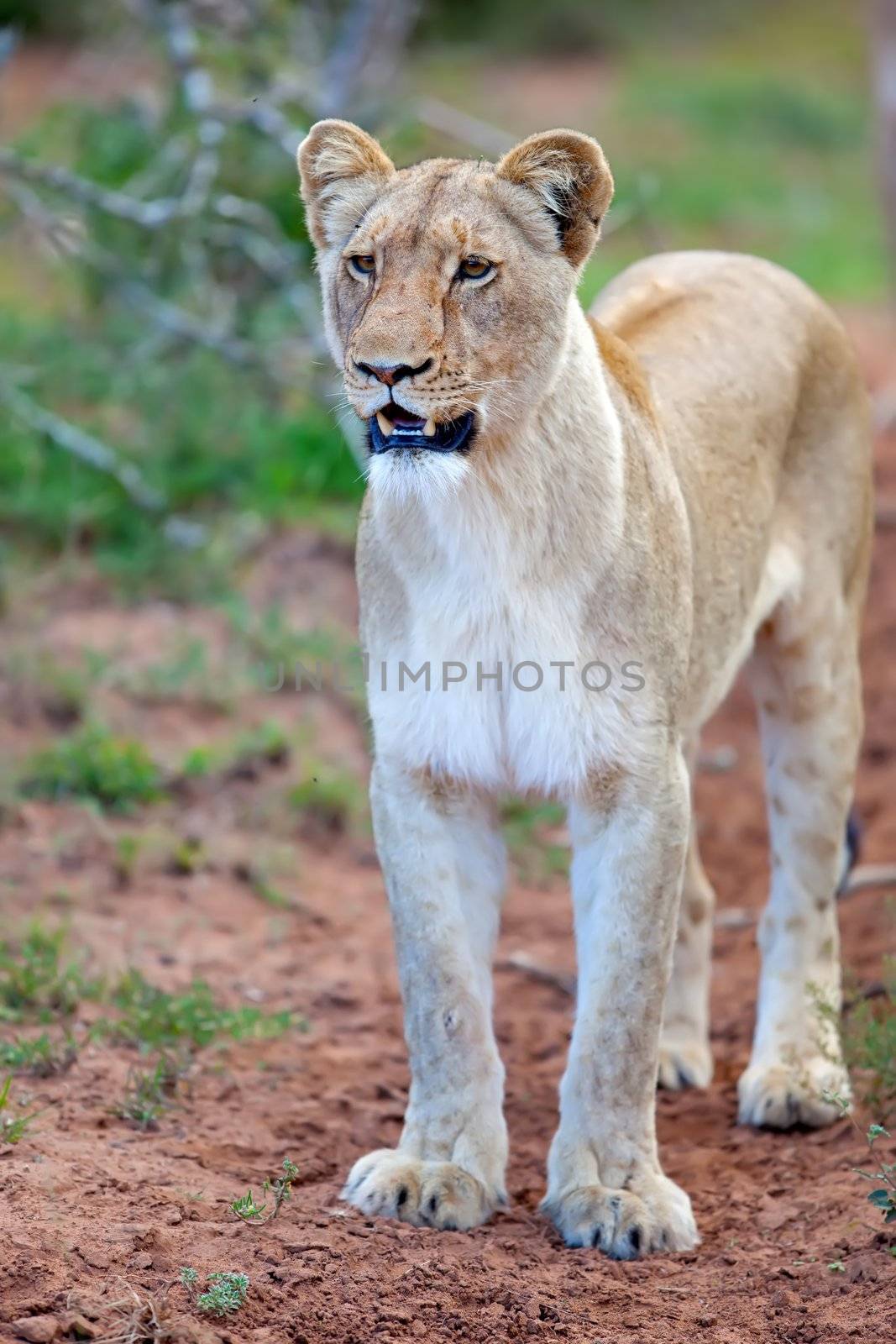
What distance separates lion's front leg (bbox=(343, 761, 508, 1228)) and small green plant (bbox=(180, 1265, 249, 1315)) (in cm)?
46

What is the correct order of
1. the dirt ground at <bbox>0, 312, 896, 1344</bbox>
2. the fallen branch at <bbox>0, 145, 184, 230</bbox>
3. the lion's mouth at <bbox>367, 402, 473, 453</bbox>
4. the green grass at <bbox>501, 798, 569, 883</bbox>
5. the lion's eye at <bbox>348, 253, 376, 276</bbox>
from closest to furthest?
the dirt ground at <bbox>0, 312, 896, 1344</bbox>, the lion's mouth at <bbox>367, 402, 473, 453</bbox>, the lion's eye at <bbox>348, 253, 376, 276</bbox>, the green grass at <bbox>501, 798, 569, 883</bbox>, the fallen branch at <bbox>0, 145, 184, 230</bbox>

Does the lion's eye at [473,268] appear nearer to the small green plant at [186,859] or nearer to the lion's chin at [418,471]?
the lion's chin at [418,471]

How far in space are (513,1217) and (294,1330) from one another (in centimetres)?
63

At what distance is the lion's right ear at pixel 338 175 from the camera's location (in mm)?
3238

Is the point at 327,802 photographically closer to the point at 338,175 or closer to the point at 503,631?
the point at 503,631

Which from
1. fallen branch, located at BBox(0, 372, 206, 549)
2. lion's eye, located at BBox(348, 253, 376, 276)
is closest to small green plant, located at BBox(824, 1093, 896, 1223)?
lion's eye, located at BBox(348, 253, 376, 276)

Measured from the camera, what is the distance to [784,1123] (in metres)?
3.82

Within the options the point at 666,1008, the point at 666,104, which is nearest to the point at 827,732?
the point at 666,1008

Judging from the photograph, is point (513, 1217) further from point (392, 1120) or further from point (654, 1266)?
point (392, 1120)

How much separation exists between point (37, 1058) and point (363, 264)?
167 centimetres

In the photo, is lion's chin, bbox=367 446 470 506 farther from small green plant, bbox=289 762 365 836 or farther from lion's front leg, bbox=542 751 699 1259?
small green plant, bbox=289 762 365 836

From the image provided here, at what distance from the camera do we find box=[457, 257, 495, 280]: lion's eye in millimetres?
3020

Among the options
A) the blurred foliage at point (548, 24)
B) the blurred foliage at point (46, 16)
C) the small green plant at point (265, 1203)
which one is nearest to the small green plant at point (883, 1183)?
the small green plant at point (265, 1203)

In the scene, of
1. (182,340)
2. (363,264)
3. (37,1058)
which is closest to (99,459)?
(182,340)
